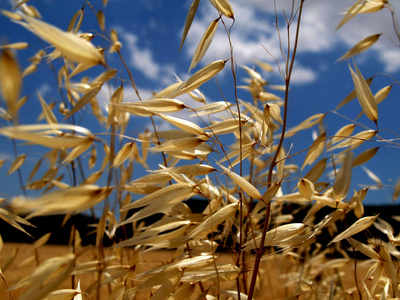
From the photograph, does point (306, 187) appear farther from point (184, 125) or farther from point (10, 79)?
point (10, 79)

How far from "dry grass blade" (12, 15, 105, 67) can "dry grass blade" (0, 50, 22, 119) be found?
8 cm

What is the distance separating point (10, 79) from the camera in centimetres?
22

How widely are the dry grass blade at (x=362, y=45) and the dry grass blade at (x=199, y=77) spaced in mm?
233

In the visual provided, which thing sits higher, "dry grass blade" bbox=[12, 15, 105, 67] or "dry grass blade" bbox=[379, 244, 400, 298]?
"dry grass blade" bbox=[12, 15, 105, 67]

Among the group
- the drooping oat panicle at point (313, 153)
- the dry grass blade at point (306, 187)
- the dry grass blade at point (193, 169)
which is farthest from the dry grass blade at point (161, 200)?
the drooping oat panicle at point (313, 153)

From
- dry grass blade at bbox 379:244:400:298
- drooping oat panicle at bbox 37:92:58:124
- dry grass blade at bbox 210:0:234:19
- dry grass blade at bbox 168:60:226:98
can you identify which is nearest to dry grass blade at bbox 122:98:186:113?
dry grass blade at bbox 168:60:226:98

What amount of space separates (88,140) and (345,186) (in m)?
0.29

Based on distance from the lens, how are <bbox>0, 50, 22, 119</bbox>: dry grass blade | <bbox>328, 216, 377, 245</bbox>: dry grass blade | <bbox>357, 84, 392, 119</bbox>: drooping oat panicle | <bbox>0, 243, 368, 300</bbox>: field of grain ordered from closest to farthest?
<bbox>0, 50, 22, 119</bbox>: dry grass blade
<bbox>328, 216, 377, 245</bbox>: dry grass blade
<bbox>357, 84, 392, 119</bbox>: drooping oat panicle
<bbox>0, 243, 368, 300</bbox>: field of grain

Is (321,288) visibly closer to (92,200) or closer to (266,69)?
(266,69)

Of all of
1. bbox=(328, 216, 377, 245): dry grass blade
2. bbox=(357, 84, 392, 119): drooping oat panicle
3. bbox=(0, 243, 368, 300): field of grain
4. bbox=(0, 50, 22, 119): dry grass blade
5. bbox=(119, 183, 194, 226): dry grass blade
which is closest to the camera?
bbox=(0, 50, 22, 119): dry grass blade

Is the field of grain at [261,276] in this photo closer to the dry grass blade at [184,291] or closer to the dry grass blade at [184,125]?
the dry grass blade at [184,291]

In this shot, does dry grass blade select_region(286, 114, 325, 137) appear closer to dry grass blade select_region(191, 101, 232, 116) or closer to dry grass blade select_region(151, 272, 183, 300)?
dry grass blade select_region(191, 101, 232, 116)

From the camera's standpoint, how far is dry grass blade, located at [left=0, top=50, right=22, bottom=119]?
22 cm

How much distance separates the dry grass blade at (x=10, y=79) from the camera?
223 mm
